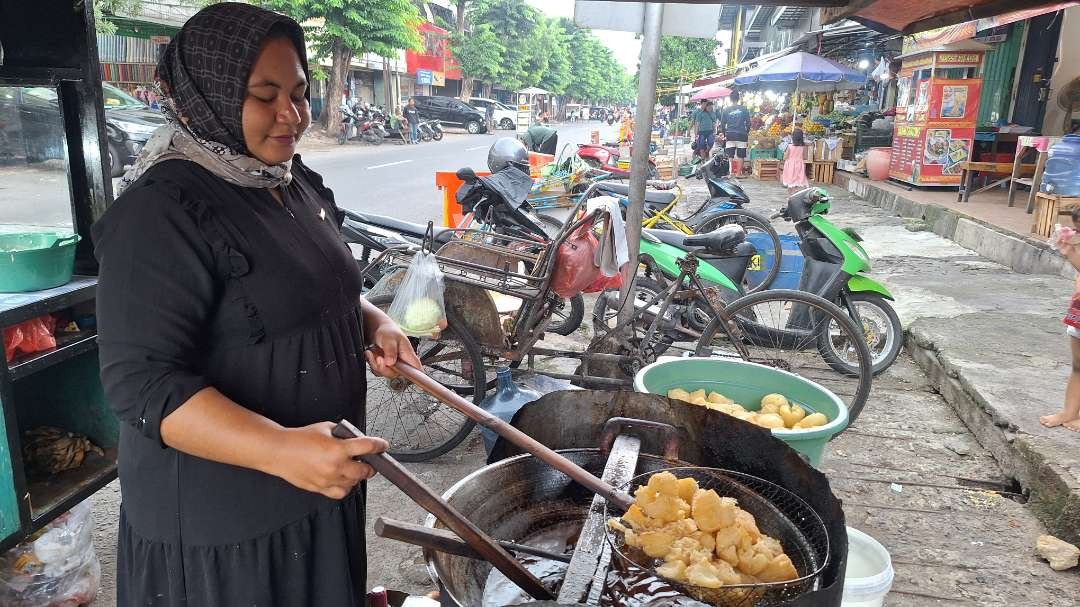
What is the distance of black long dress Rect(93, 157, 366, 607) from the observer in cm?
126

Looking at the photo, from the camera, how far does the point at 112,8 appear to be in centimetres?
1425

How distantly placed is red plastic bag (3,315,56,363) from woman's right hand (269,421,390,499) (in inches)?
56.3

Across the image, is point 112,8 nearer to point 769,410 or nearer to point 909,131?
point 909,131

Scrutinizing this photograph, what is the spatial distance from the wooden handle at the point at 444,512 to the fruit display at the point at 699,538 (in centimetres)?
27

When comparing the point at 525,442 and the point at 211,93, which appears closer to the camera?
the point at 211,93

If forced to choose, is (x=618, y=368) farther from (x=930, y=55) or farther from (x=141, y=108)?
(x=141, y=108)

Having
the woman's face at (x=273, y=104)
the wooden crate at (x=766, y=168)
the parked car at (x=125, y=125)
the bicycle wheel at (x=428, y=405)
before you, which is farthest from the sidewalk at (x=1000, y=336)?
the parked car at (x=125, y=125)

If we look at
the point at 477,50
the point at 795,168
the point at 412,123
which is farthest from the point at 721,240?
the point at 477,50

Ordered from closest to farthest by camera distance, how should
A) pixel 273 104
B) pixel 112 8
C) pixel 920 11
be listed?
1. pixel 273 104
2. pixel 920 11
3. pixel 112 8

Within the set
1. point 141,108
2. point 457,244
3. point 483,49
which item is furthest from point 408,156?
point 483,49

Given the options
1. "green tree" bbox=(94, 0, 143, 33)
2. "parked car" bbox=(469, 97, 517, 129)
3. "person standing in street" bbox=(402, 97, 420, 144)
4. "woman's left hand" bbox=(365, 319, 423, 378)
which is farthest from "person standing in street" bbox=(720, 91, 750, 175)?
"parked car" bbox=(469, 97, 517, 129)

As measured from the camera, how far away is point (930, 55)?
11.3 metres

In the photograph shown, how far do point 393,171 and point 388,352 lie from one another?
47.1 ft

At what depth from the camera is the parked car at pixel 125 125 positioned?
11398 millimetres
